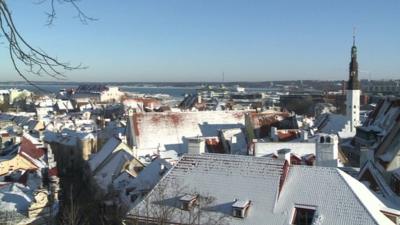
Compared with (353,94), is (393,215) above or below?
below

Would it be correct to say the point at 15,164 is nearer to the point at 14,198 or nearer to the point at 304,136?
the point at 14,198

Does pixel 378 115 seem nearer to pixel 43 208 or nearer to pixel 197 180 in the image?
pixel 197 180

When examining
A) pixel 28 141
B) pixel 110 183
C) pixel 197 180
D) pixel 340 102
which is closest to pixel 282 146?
pixel 110 183

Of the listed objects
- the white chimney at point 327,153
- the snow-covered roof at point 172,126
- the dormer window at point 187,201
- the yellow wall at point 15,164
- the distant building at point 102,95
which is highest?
the white chimney at point 327,153

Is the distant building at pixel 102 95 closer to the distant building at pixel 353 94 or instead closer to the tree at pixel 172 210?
the distant building at pixel 353 94

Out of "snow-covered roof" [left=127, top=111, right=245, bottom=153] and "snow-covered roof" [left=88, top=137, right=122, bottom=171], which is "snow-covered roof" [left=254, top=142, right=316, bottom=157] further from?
"snow-covered roof" [left=88, top=137, right=122, bottom=171]

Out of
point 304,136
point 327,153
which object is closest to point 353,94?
point 304,136

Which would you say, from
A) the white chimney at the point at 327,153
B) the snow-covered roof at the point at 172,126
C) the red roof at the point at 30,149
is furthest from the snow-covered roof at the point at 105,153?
the white chimney at the point at 327,153
